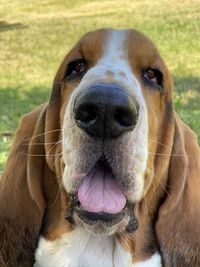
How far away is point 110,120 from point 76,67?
0.76m

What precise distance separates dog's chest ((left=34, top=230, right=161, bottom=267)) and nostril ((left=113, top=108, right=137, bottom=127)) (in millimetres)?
844

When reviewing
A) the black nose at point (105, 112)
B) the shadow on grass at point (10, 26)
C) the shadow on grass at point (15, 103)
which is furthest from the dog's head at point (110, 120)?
the shadow on grass at point (10, 26)

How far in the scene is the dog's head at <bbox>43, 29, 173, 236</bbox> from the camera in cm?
294

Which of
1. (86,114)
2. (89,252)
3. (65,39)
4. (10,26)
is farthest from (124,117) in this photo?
(10,26)

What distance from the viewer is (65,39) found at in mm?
19688

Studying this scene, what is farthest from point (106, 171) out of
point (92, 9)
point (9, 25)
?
point (92, 9)

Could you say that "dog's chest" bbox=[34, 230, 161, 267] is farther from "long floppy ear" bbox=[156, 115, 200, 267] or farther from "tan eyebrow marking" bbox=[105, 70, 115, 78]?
"tan eyebrow marking" bbox=[105, 70, 115, 78]

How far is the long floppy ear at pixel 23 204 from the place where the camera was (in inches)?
144

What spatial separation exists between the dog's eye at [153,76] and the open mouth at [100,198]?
0.61 metres

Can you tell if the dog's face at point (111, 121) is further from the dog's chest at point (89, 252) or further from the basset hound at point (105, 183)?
the dog's chest at point (89, 252)

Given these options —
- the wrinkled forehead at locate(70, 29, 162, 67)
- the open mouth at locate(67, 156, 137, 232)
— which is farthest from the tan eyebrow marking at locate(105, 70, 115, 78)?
the open mouth at locate(67, 156, 137, 232)

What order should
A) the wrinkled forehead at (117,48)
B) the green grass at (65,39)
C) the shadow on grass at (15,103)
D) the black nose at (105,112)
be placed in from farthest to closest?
the green grass at (65,39), the shadow on grass at (15,103), the wrinkled forehead at (117,48), the black nose at (105,112)

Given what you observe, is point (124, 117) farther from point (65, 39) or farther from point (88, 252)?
point (65, 39)

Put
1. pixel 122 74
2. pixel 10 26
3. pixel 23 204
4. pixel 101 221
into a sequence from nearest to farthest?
pixel 101 221, pixel 122 74, pixel 23 204, pixel 10 26
